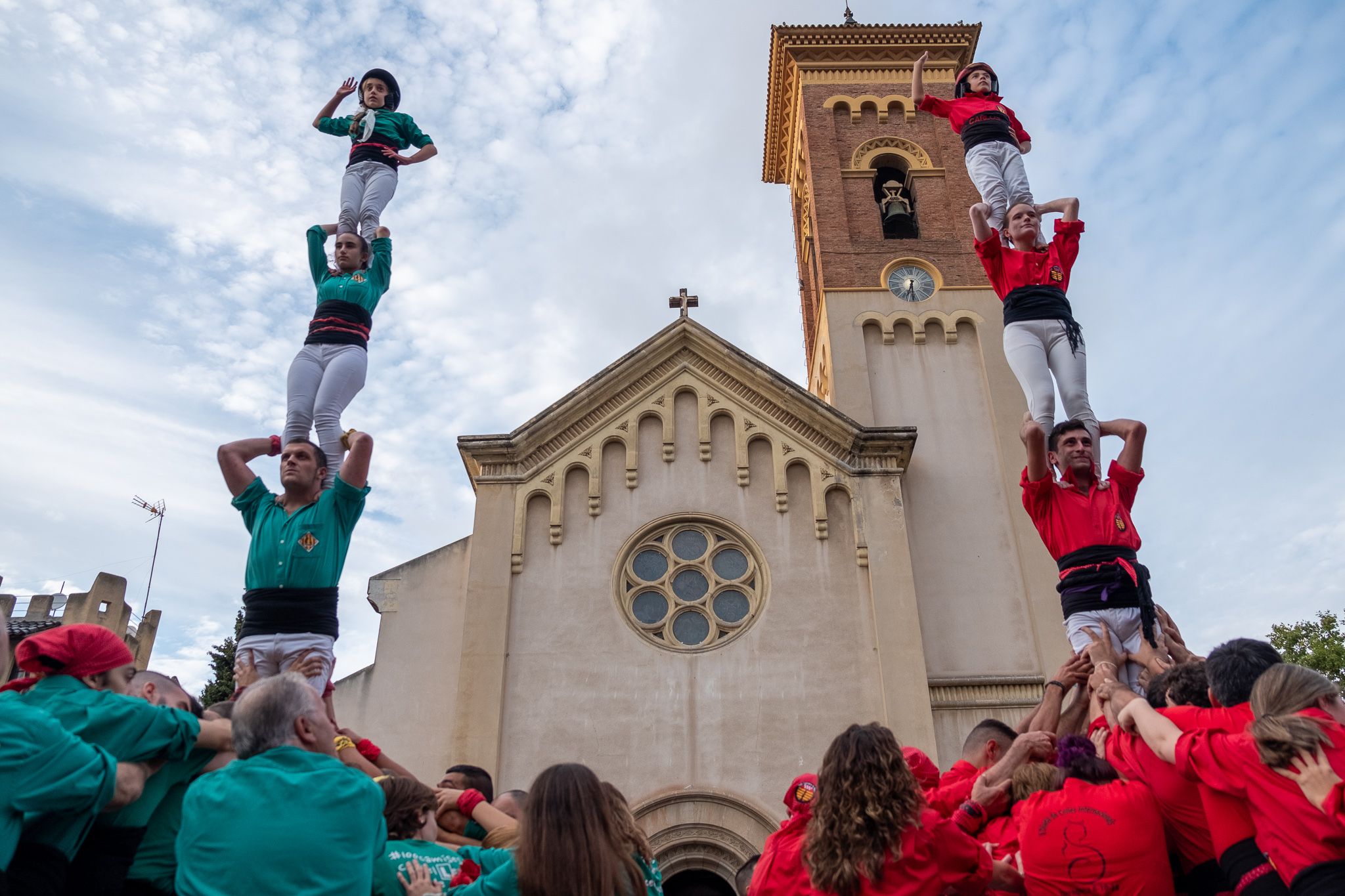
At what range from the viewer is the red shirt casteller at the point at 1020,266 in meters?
8.12

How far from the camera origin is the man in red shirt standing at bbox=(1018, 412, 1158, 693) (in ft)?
22.1

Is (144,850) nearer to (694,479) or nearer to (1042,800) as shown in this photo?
(1042,800)

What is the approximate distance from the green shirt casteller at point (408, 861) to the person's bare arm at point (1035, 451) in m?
4.79

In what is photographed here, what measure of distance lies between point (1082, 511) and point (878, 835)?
3.85 meters

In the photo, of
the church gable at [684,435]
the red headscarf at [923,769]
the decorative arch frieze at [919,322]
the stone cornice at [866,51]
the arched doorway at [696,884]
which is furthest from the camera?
the stone cornice at [866,51]

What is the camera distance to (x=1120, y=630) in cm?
675

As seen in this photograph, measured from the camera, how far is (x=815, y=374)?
2222cm

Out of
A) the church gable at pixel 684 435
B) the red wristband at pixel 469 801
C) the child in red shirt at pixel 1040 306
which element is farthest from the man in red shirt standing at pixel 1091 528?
the church gable at pixel 684 435

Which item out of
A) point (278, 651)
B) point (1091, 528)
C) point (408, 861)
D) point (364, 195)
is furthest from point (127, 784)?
point (1091, 528)

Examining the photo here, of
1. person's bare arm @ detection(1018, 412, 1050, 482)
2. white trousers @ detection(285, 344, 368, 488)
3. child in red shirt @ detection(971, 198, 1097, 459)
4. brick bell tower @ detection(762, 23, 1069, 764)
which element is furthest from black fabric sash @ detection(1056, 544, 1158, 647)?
brick bell tower @ detection(762, 23, 1069, 764)

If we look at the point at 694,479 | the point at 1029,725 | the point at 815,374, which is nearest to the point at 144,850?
the point at 1029,725

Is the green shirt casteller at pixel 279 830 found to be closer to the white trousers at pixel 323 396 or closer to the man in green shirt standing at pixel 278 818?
the man in green shirt standing at pixel 278 818

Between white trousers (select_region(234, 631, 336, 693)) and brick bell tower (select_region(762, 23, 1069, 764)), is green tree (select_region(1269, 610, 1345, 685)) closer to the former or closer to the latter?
brick bell tower (select_region(762, 23, 1069, 764))

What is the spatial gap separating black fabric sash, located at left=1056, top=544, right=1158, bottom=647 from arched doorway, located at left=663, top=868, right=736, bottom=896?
770 cm
